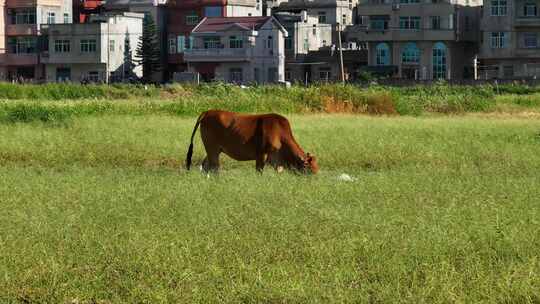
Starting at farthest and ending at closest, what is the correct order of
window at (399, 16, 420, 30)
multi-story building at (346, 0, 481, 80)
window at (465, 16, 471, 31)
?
window at (465, 16, 471, 31)
window at (399, 16, 420, 30)
multi-story building at (346, 0, 481, 80)

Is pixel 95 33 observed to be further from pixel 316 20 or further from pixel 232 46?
pixel 316 20

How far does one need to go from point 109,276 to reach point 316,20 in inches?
2641

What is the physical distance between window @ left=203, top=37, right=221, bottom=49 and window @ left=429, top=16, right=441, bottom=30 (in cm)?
1392

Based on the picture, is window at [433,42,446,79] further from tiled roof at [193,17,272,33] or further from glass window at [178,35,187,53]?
glass window at [178,35,187,53]

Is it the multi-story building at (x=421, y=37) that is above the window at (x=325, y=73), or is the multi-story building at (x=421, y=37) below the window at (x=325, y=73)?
above

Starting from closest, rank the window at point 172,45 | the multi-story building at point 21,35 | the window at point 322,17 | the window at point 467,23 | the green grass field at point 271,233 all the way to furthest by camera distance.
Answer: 1. the green grass field at point 271,233
2. the window at point 467,23
3. the multi-story building at point 21,35
4. the window at point 172,45
5. the window at point 322,17

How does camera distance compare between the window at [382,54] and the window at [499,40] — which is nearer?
the window at [499,40]

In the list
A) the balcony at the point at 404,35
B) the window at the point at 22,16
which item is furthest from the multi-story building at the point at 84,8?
the balcony at the point at 404,35

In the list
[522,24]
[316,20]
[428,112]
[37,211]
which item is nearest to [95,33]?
[316,20]

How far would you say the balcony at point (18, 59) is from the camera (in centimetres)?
7525

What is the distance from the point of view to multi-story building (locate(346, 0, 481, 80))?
222 feet

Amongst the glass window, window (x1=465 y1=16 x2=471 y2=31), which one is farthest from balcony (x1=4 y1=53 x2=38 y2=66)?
window (x1=465 y1=16 x2=471 y2=31)

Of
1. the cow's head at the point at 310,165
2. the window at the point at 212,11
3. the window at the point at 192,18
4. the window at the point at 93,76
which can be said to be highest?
the window at the point at 212,11

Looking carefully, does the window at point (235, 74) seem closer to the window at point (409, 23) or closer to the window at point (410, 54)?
the window at point (410, 54)
